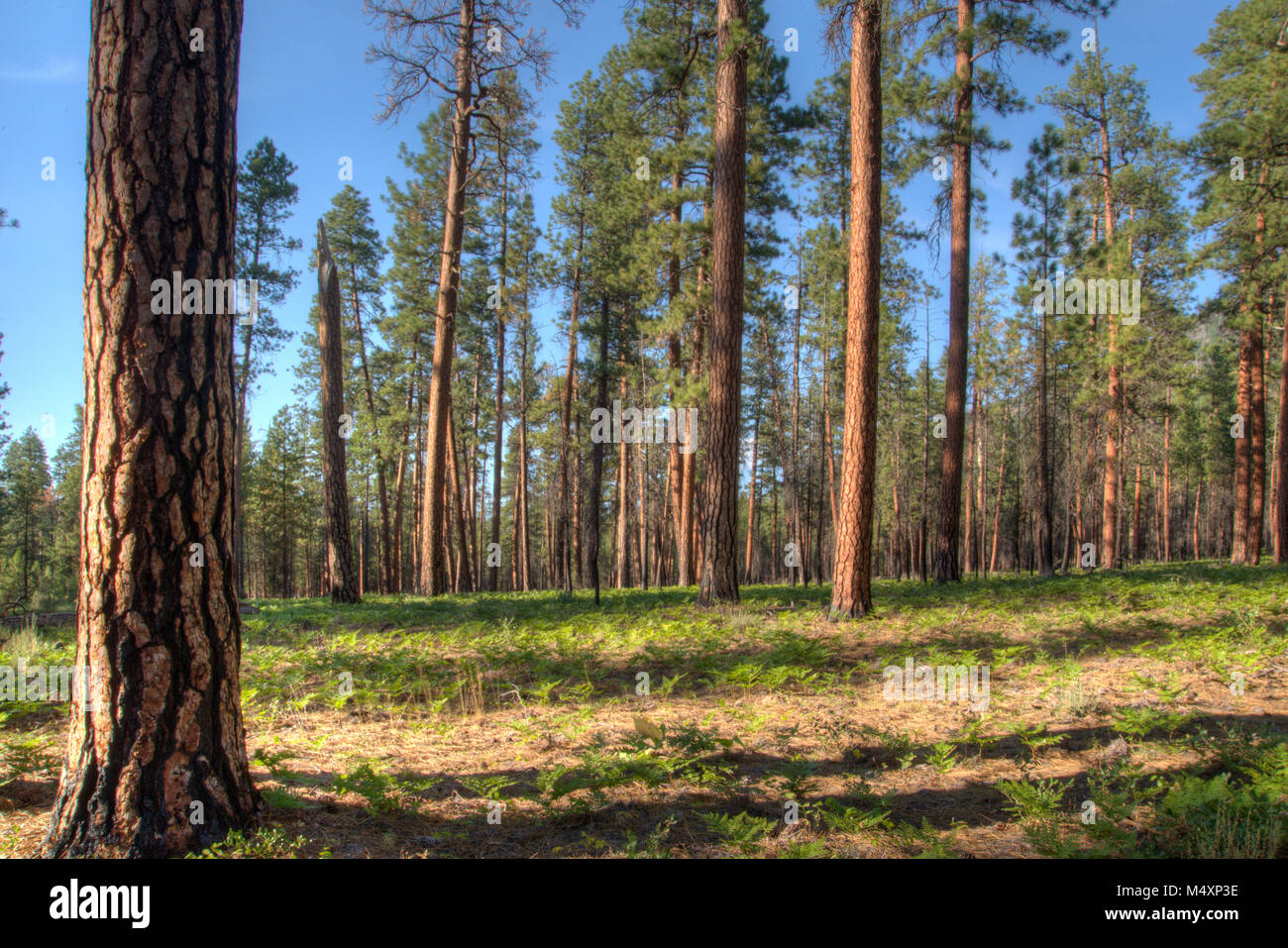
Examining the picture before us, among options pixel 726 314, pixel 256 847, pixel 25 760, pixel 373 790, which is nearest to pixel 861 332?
pixel 726 314

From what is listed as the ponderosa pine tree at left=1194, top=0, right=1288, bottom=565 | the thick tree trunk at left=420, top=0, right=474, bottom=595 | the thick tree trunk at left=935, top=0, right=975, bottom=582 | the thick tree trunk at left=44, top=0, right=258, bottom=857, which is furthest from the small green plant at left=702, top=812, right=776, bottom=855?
the ponderosa pine tree at left=1194, top=0, right=1288, bottom=565

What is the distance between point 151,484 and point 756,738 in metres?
4.03

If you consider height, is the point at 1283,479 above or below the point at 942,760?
above

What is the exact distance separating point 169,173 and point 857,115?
348 inches

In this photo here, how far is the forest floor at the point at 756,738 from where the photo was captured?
305 centimetres

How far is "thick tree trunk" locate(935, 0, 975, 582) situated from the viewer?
44.8 feet

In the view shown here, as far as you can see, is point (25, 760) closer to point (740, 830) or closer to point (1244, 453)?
point (740, 830)

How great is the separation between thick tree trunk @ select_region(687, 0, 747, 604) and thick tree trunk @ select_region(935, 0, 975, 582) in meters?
6.57

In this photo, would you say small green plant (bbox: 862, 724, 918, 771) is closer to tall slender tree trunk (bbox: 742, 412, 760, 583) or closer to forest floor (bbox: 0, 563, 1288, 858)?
forest floor (bbox: 0, 563, 1288, 858)

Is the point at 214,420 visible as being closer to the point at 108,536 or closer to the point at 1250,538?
the point at 108,536

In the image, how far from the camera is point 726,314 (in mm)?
9656

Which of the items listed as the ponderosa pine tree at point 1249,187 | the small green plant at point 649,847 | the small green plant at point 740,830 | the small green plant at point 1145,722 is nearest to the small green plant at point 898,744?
the small green plant at point 1145,722
